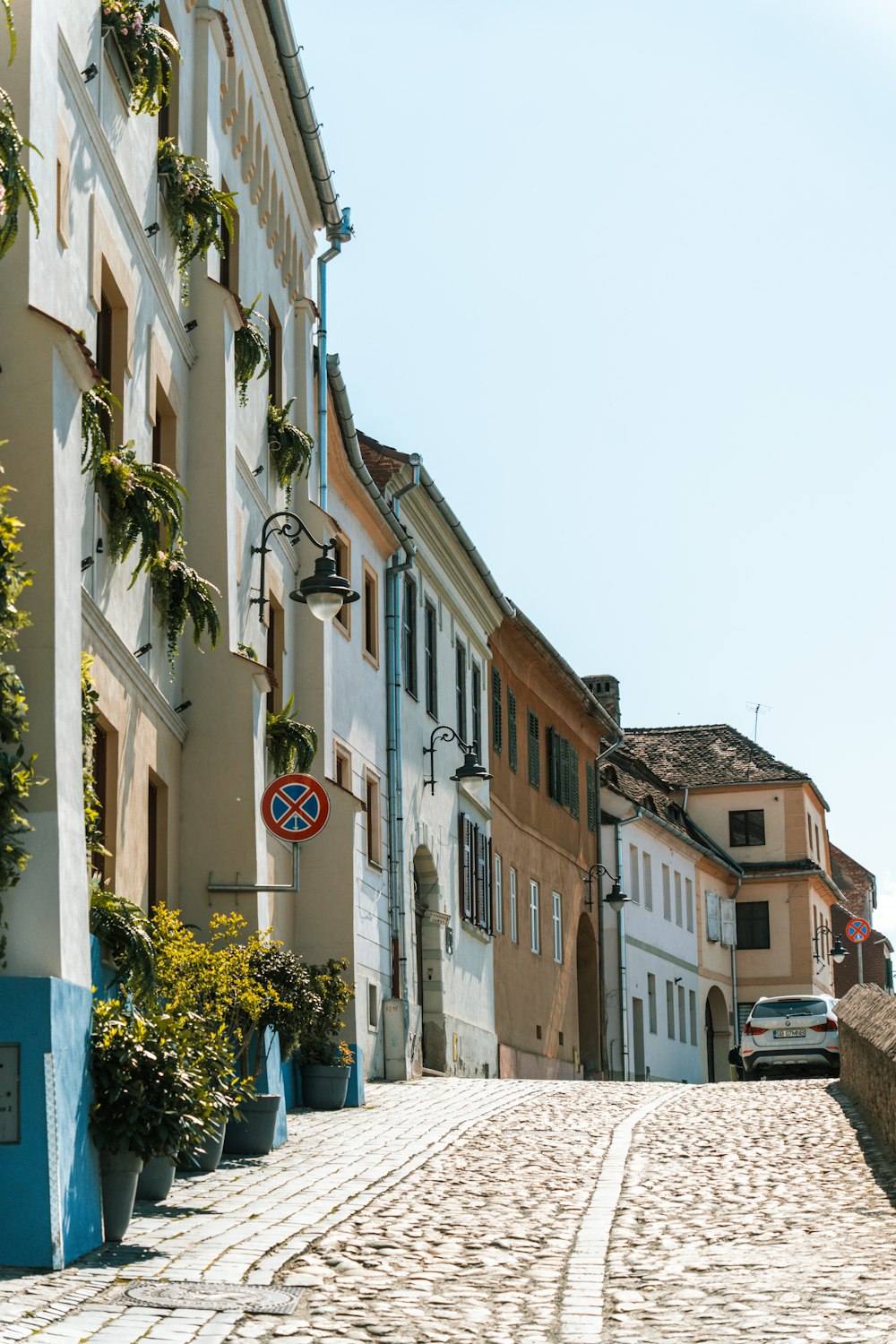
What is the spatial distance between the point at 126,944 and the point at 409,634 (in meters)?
18.9

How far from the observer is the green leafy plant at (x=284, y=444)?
68.3 feet

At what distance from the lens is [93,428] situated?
12484 mm

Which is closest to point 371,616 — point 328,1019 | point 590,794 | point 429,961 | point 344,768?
point 344,768

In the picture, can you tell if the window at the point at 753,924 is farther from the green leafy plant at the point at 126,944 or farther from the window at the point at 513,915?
the green leafy plant at the point at 126,944

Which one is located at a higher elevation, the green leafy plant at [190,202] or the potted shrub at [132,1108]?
the green leafy plant at [190,202]

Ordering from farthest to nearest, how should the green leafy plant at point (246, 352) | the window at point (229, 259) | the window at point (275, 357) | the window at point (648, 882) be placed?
the window at point (648, 882), the window at point (275, 357), the window at point (229, 259), the green leafy plant at point (246, 352)

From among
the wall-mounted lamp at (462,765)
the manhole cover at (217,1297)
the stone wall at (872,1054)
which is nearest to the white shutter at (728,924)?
the wall-mounted lamp at (462,765)

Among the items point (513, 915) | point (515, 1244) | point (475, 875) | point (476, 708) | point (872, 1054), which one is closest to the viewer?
point (515, 1244)

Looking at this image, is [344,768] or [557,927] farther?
[557,927]

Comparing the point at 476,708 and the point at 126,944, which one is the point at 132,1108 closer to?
the point at 126,944

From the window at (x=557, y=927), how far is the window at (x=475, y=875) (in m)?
6.82

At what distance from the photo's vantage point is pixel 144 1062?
32.6ft

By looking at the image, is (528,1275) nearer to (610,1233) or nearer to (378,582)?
(610,1233)

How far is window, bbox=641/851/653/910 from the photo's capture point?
53309mm
